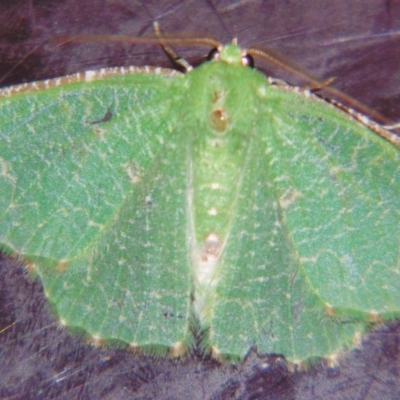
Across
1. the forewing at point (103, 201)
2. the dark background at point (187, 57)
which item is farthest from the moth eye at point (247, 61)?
the forewing at point (103, 201)

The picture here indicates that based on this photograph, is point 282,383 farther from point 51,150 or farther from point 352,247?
point 51,150

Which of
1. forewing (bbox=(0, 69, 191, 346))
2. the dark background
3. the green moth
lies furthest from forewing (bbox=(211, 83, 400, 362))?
forewing (bbox=(0, 69, 191, 346))

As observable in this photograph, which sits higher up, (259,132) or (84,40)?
(84,40)

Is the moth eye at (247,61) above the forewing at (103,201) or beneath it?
above

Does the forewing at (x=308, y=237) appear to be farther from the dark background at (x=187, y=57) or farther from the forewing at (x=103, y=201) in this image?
the forewing at (x=103, y=201)

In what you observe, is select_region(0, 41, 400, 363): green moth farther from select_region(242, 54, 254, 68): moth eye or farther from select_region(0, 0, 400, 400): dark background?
select_region(0, 0, 400, 400): dark background

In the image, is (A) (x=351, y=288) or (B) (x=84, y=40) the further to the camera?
(B) (x=84, y=40)

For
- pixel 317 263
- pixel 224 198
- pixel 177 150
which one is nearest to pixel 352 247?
pixel 317 263
